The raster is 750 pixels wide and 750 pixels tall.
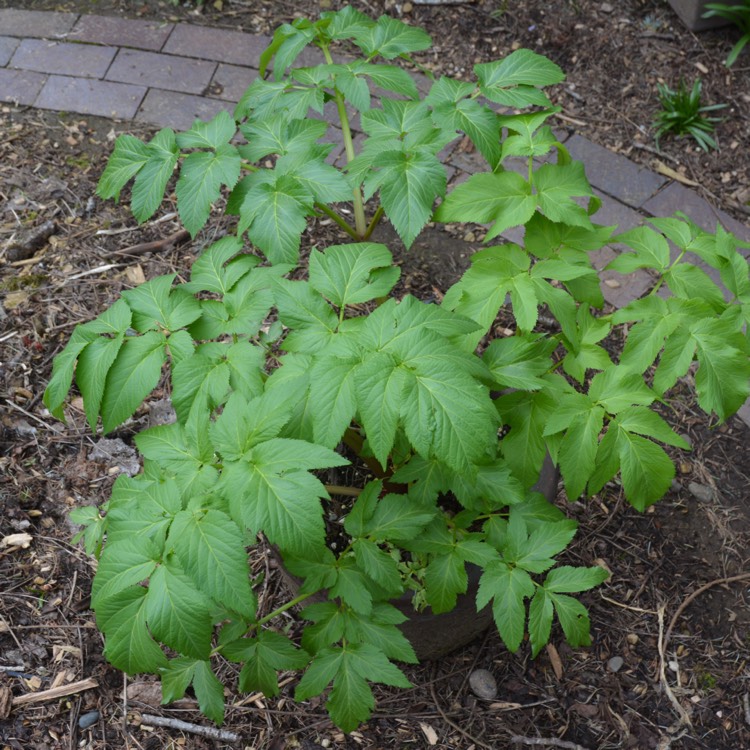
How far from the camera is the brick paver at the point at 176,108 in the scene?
3605 mm

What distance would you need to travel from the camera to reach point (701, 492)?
9.14 feet

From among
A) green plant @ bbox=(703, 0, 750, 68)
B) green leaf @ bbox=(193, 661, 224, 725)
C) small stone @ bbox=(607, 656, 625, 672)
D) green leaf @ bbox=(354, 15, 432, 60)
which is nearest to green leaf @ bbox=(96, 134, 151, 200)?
green leaf @ bbox=(354, 15, 432, 60)

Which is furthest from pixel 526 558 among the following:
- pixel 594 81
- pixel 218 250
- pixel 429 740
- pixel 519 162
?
pixel 594 81

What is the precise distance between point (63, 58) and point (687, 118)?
3127 mm

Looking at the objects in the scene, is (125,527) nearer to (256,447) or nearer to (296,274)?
(256,447)

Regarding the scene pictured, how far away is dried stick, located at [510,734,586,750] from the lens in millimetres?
2305

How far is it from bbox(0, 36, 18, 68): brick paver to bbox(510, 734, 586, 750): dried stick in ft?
12.8

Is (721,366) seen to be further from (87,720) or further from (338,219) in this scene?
(87,720)

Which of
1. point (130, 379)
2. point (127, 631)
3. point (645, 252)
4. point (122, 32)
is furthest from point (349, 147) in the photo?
point (122, 32)

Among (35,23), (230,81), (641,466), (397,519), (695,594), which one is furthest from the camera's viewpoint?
(35,23)

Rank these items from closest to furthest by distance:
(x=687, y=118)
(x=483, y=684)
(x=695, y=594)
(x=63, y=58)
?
(x=483, y=684) < (x=695, y=594) < (x=687, y=118) < (x=63, y=58)

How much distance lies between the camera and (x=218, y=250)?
192 centimetres

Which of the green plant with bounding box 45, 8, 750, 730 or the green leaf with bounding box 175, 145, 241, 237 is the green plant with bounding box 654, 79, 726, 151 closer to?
the green plant with bounding box 45, 8, 750, 730

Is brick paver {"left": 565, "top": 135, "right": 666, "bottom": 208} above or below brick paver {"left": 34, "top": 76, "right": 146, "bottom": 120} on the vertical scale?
above
